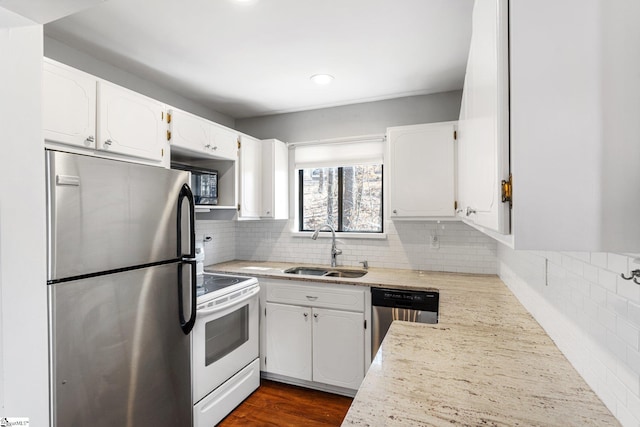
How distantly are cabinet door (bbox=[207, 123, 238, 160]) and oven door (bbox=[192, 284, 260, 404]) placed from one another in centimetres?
114

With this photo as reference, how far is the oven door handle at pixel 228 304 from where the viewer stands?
6.69 feet

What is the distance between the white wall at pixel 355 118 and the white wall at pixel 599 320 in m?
1.83

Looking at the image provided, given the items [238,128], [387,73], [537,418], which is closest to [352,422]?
[537,418]

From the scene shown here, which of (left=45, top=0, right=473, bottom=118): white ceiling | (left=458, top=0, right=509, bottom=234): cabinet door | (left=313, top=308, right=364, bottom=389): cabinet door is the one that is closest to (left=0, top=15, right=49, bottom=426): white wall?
(left=45, top=0, right=473, bottom=118): white ceiling

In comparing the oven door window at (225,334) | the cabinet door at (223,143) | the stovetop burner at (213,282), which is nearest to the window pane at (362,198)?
the cabinet door at (223,143)

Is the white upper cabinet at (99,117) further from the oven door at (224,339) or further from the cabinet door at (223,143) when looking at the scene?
the oven door at (224,339)

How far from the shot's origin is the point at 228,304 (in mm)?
2244

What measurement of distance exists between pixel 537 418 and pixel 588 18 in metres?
0.97

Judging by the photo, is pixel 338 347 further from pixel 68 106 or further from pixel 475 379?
pixel 68 106

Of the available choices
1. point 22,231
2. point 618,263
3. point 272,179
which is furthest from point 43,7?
point 272,179

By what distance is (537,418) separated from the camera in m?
0.85

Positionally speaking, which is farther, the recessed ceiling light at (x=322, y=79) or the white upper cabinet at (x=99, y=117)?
the recessed ceiling light at (x=322, y=79)

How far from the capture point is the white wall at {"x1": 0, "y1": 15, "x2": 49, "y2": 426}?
3.79 ft

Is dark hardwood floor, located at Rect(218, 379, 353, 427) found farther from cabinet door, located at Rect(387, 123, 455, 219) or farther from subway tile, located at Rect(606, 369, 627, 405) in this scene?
subway tile, located at Rect(606, 369, 627, 405)
